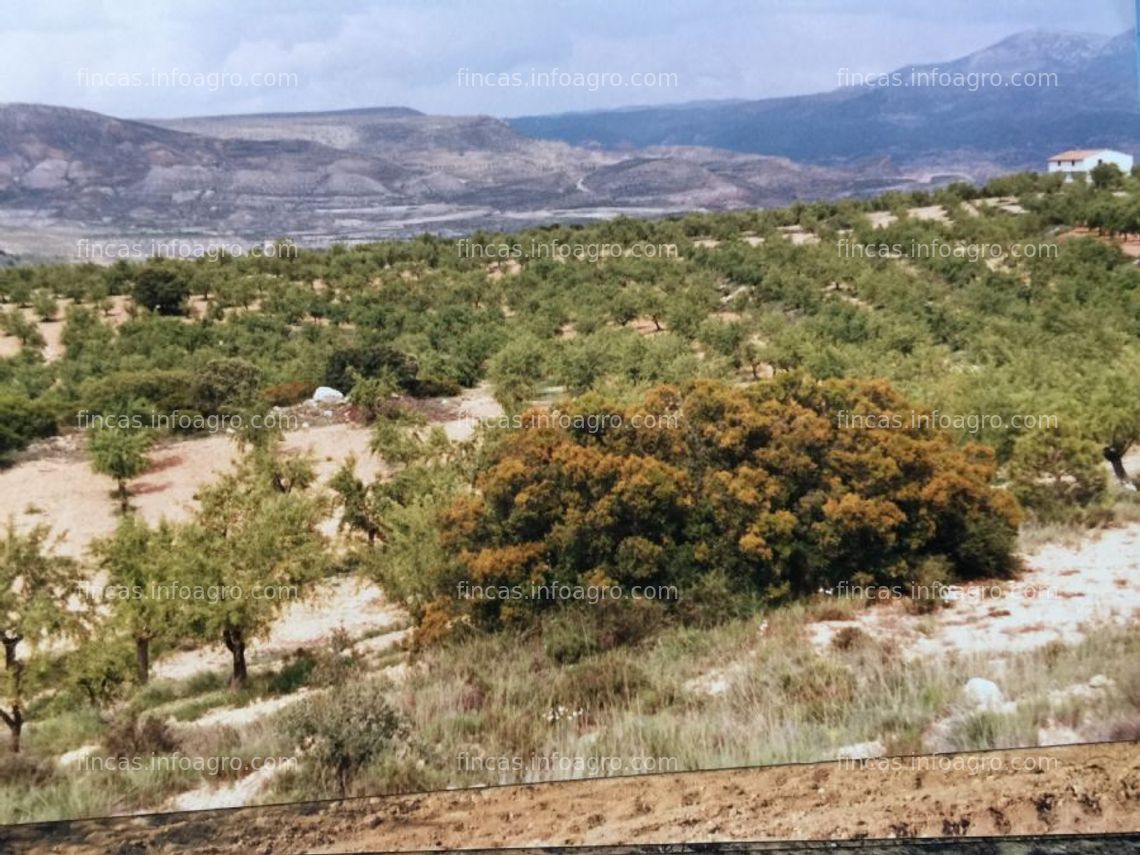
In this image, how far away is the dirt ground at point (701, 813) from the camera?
162 inches

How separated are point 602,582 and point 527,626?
2.25 ft

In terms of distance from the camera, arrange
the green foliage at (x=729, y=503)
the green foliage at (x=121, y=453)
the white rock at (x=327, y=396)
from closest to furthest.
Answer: the green foliage at (x=121, y=453)
the green foliage at (x=729, y=503)
the white rock at (x=327, y=396)

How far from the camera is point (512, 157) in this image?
20.0ft

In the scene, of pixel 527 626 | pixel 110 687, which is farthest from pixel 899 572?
pixel 110 687

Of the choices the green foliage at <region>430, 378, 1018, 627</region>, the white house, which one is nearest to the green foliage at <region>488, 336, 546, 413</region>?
the green foliage at <region>430, 378, 1018, 627</region>

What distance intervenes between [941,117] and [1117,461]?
636 centimetres

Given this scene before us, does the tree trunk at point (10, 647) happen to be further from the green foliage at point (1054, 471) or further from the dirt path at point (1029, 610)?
the green foliage at point (1054, 471)

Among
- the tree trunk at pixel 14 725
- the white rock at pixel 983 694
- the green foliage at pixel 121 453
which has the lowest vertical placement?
the tree trunk at pixel 14 725

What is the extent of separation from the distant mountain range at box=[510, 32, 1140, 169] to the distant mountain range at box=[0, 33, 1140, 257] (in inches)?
0.5

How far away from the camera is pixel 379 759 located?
4902mm

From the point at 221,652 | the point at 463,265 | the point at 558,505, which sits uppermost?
the point at 463,265

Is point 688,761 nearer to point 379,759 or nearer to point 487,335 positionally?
point 379,759

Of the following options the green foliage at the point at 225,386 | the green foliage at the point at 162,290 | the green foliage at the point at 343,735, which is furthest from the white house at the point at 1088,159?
the green foliage at the point at 162,290

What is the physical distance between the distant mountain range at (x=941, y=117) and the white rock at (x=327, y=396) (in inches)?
130
